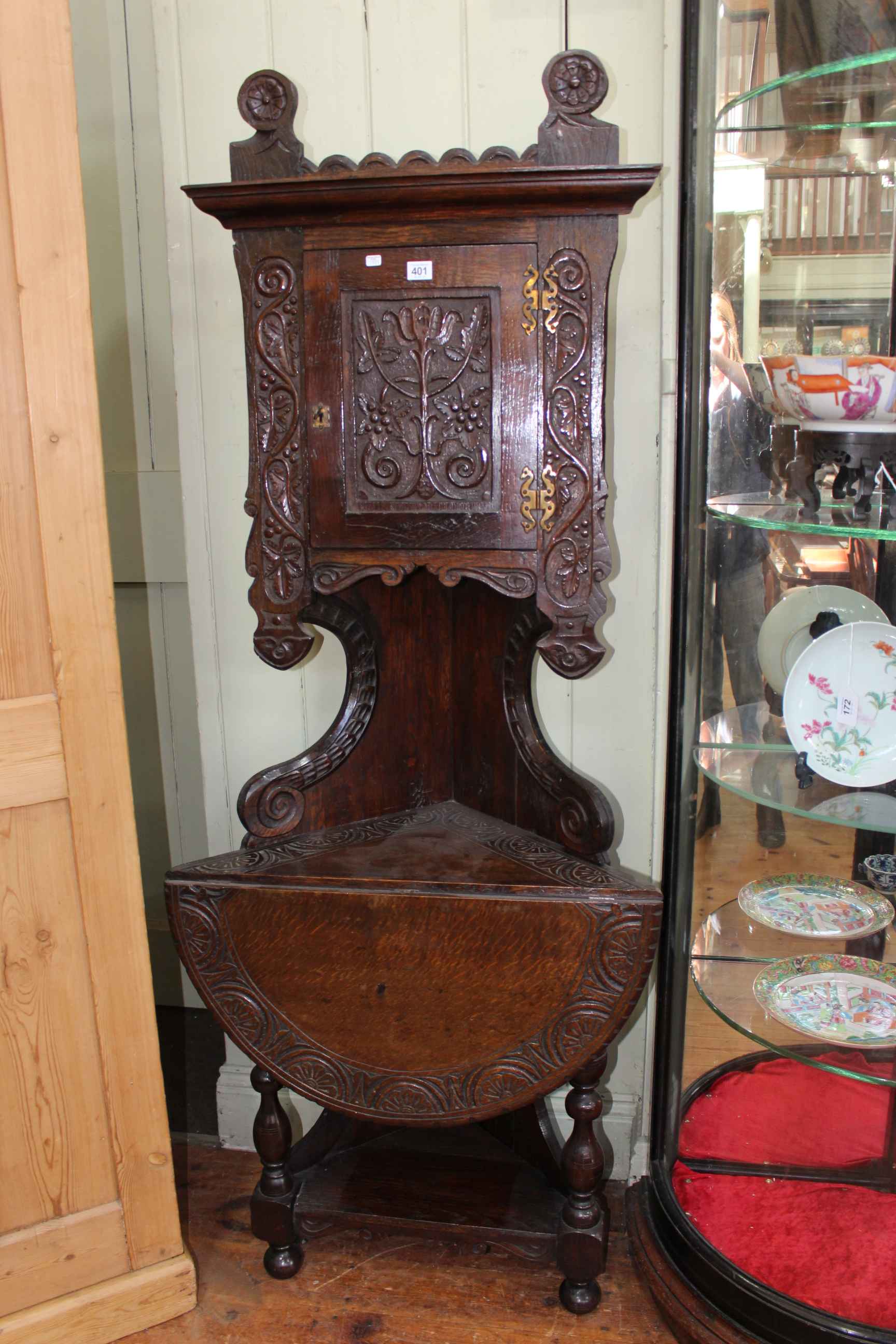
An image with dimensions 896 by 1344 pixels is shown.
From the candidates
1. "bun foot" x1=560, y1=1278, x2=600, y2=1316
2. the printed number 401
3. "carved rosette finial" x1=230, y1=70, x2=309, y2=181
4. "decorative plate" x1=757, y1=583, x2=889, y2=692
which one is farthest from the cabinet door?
"bun foot" x1=560, y1=1278, x2=600, y2=1316

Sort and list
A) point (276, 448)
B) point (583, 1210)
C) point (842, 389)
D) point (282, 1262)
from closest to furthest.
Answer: point (842, 389) < point (276, 448) < point (583, 1210) < point (282, 1262)

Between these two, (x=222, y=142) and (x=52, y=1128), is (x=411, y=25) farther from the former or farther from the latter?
(x=52, y=1128)

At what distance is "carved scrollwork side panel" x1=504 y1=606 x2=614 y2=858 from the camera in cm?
177

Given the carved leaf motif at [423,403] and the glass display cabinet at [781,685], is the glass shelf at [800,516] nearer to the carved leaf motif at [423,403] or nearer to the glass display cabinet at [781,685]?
the glass display cabinet at [781,685]

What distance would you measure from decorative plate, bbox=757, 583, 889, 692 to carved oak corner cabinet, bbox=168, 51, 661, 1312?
1.00ft

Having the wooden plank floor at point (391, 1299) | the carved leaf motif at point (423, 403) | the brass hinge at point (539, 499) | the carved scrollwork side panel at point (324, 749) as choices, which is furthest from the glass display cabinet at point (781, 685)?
the carved scrollwork side panel at point (324, 749)

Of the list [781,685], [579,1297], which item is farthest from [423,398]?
[579,1297]

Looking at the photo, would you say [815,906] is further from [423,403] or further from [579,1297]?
[423,403]

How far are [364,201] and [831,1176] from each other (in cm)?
178

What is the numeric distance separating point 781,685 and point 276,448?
881mm

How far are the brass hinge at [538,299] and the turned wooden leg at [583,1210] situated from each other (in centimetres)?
114

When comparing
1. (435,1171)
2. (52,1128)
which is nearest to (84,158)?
(52,1128)

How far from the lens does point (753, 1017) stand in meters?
1.73

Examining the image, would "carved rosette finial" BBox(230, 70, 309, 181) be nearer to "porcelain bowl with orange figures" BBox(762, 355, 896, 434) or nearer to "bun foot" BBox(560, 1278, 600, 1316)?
"porcelain bowl with orange figures" BBox(762, 355, 896, 434)
